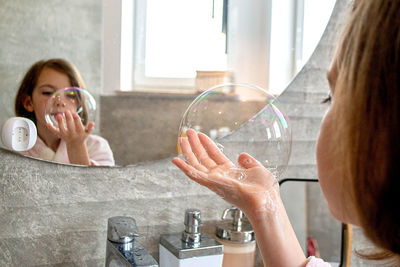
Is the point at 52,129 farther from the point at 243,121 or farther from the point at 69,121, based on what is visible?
the point at 243,121

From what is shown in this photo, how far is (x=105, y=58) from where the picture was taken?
76cm

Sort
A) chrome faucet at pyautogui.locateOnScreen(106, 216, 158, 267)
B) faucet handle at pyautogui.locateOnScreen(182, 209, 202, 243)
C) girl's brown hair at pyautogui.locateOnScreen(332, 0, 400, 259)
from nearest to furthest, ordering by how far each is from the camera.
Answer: girl's brown hair at pyautogui.locateOnScreen(332, 0, 400, 259)
chrome faucet at pyautogui.locateOnScreen(106, 216, 158, 267)
faucet handle at pyautogui.locateOnScreen(182, 209, 202, 243)

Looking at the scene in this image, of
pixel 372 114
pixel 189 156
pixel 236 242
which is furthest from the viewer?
pixel 236 242

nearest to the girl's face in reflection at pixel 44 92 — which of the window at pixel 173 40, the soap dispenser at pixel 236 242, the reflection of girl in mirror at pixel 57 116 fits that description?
the reflection of girl in mirror at pixel 57 116

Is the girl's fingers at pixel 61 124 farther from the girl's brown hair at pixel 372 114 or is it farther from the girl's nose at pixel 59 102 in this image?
the girl's brown hair at pixel 372 114

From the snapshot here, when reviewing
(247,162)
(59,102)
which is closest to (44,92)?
(59,102)

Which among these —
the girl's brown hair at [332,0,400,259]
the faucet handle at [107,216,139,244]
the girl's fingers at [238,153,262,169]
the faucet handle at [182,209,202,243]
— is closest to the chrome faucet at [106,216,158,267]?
the faucet handle at [107,216,139,244]

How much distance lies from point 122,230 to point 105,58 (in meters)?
0.31

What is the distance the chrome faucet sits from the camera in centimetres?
66

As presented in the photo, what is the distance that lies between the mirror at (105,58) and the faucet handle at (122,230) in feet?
0.41

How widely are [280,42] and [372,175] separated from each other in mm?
535

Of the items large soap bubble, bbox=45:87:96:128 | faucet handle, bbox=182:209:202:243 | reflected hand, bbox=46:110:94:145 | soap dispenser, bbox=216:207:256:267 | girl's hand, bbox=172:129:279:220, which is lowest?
soap dispenser, bbox=216:207:256:267

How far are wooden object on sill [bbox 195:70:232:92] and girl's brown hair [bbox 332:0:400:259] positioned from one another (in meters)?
0.37

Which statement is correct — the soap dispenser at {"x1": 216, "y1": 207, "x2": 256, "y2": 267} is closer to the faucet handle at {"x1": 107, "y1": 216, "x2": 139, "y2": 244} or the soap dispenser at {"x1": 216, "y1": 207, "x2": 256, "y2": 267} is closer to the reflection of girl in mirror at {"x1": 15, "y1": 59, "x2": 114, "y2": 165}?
the faucet handle at {"x1": 107, "y1": 216, "x2": 139, "y2": 244}
